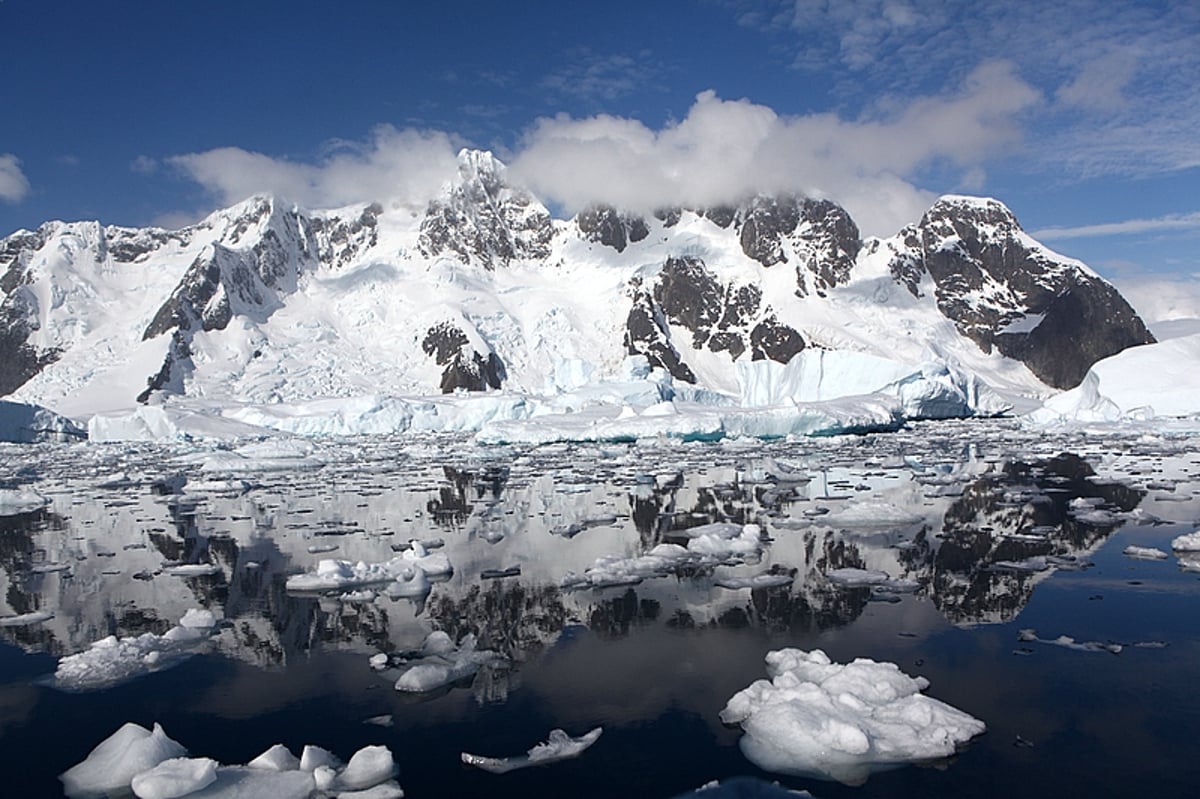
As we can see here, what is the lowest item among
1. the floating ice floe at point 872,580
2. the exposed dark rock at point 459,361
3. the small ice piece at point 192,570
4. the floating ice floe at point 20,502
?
the floating ice floe at point 20,502

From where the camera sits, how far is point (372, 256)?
117 meters

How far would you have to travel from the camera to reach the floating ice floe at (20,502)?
20.7m

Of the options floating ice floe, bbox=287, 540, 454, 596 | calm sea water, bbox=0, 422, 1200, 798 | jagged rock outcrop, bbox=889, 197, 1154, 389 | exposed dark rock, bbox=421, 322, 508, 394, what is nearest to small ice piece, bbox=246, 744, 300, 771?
calm sea water, bbox=0, 422, 1200, 798

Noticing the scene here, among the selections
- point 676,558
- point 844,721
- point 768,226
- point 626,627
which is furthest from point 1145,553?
point 768,226

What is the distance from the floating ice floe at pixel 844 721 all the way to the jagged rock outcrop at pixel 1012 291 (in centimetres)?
11322

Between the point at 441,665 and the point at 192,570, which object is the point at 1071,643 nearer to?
the point at 441,665

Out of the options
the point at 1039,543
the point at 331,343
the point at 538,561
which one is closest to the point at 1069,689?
the point at 1039,543

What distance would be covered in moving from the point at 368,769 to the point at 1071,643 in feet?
22.6

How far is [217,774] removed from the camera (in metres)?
5.57

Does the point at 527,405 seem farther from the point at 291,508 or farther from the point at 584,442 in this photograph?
the point at 291,508

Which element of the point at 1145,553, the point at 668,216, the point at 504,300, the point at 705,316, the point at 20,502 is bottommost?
the point at 20,502

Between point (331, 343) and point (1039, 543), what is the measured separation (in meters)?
92.6

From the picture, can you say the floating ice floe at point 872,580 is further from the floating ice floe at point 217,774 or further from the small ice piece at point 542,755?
the floating ice floe at point 217,774

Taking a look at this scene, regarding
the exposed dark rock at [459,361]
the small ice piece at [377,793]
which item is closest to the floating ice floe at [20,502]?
the small ice piece at [377,793]
